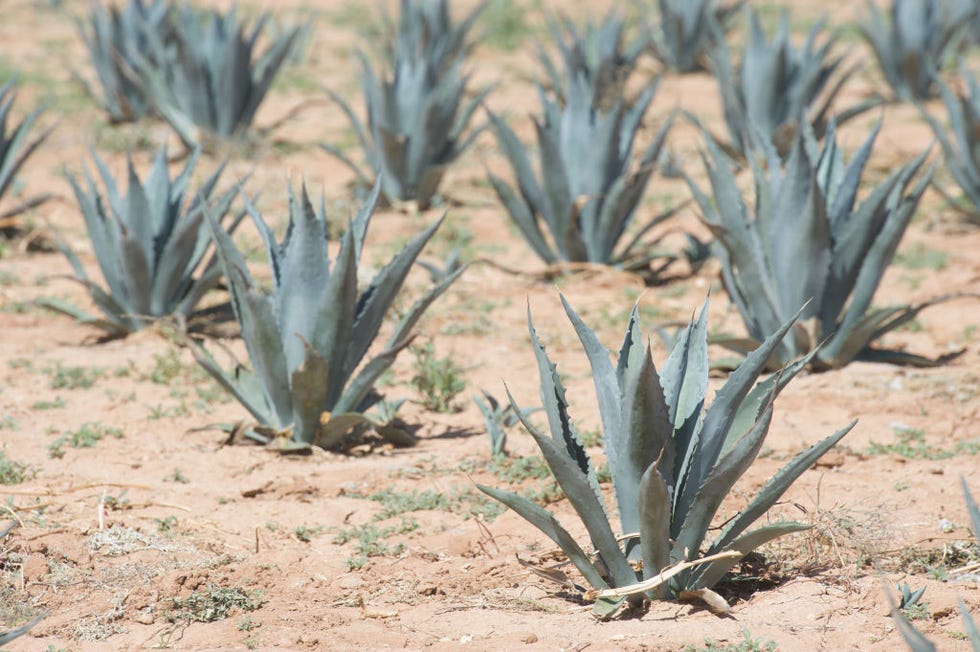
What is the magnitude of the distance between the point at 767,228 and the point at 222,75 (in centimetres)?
411

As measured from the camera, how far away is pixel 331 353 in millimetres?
3887

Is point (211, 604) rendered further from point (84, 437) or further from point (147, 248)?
point (147, 248)

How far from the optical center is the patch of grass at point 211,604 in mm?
2855

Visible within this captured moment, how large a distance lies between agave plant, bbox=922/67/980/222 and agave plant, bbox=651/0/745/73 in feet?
10.0

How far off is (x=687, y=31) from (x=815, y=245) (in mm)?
5369

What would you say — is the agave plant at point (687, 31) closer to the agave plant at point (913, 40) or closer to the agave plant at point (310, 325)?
the agave plant at point (913, 40)

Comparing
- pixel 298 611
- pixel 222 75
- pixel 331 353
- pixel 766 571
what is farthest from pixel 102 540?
pixel 222 75

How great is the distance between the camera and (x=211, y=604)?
2900 mm

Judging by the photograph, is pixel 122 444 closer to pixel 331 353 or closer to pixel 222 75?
pixel 331 353

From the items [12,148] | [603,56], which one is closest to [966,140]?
[603,56]

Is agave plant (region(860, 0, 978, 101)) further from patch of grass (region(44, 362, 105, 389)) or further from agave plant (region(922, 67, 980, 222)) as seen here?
patch of grass (region(44, 362, 105, 389))

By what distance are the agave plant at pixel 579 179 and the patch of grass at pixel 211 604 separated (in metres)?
3.04

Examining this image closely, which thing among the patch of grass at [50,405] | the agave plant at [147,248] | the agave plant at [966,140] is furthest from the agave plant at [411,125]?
the patch of grass at [50,405]

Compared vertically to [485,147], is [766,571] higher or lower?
lower
